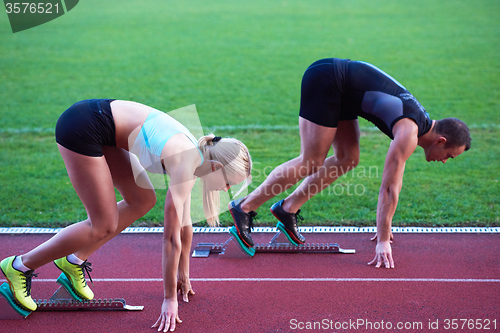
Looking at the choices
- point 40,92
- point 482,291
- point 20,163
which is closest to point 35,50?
point 40,92

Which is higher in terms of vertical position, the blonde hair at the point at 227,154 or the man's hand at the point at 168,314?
the blonde hair at the point at 227,154

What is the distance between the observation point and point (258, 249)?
4.50 metres

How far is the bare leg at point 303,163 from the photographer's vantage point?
4.18 meters

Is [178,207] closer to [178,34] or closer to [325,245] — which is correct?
[325,245]

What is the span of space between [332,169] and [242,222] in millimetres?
983

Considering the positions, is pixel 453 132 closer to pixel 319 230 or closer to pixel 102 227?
pixel 319 230

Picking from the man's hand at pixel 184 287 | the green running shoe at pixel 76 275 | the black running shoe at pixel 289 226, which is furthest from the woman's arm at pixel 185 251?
the black running shoe at pixel 289 226

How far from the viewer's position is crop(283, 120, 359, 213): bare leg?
4531 mm

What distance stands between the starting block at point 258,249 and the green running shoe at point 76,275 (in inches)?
42.0

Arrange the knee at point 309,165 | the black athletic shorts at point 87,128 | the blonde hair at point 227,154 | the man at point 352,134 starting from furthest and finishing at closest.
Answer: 1. the knee at point 309,165
2. the man at point 352,134
3. the blonde hair at point 227,154
4. the black athletic shorts at point 87,128

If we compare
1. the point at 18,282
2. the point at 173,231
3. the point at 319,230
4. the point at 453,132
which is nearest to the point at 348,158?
the point at 319,230

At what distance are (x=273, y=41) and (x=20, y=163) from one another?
41.3ft

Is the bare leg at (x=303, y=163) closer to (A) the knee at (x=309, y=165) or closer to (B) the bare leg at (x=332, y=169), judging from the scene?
(A) the knee at (x=309, y=165)

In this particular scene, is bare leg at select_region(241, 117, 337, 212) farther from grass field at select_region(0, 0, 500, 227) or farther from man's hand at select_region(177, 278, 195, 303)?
man's hand at select_region(177, 278, 195, 303)
